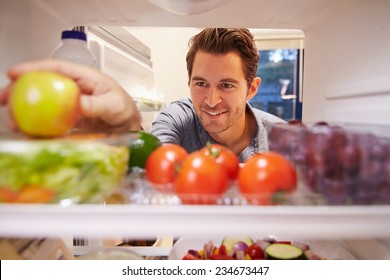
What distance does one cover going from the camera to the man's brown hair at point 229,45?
1077mm

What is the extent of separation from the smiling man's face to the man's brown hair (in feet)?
0.06

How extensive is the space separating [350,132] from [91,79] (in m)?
0.52

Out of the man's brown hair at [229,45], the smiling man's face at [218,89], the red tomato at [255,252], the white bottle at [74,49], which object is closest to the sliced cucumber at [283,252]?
the red tomato at [255,252]

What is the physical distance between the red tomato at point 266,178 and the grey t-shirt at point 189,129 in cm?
45

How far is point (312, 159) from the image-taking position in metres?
0.67

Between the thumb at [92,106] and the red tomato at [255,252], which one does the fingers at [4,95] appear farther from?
the red tomato at [255,252]

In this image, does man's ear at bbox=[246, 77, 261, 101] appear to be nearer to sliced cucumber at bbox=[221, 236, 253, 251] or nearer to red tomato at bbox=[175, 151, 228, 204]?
sliced cucumber at bbox=[221, 236, 253, 251]

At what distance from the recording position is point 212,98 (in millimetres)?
1044

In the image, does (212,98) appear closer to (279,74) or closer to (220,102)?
(220,102)

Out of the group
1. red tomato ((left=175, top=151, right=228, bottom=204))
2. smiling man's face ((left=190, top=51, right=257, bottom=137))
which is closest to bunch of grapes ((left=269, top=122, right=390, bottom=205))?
red tomato ((left=175, top=151, right=228, bottom=204))

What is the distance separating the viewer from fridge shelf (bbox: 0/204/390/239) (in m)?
0.56

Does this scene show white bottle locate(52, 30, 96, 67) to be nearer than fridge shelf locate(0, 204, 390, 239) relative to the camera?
No

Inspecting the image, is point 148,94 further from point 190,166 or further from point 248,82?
point 190,166

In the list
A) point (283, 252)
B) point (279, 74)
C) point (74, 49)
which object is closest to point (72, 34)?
point (74, 49)
